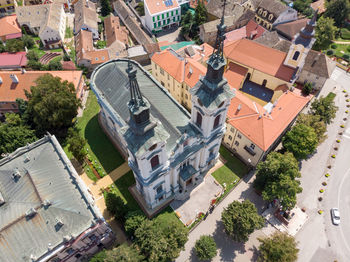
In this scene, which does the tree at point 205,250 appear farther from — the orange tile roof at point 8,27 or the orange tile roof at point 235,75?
the orange tile roof at point 8,27

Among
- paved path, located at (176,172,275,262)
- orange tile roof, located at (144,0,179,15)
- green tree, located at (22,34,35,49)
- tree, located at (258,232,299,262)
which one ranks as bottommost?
paved path, located at (176,172,275,262)

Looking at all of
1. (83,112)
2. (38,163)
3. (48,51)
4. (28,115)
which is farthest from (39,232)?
(48,51)

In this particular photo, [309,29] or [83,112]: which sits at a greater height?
[309,29]

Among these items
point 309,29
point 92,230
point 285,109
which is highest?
point 309,29

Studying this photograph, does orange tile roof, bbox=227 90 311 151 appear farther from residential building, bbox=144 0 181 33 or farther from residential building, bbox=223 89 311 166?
residential building, bbox=144 0 181 33

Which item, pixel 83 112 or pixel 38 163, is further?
pixel 83 112

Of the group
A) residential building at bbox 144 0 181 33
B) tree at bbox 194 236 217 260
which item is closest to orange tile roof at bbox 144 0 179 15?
residential building at bbox 144 0 181 33

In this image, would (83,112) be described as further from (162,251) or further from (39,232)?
(162,251)

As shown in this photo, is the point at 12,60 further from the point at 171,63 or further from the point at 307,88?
the point at 307,88
